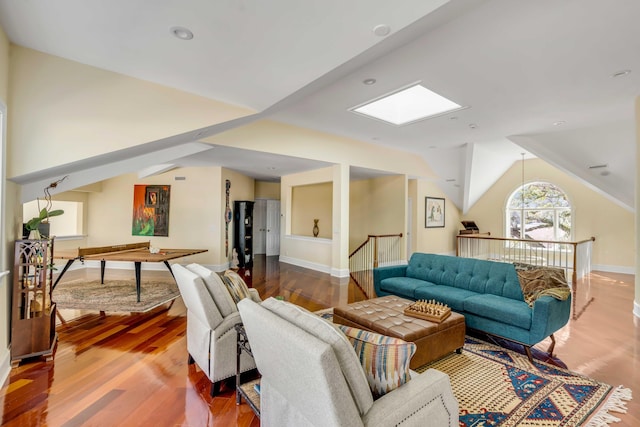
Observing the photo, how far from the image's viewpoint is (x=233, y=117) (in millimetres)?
3561

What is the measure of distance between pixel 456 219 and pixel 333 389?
10.2 meters

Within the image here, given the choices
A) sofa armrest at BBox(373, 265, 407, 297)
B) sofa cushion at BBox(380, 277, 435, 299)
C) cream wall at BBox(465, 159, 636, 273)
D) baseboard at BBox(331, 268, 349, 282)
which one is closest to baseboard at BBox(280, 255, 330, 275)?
baseboard at BBox(331, 268, 349, 282)

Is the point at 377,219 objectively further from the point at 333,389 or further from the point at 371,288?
the point at 333,389

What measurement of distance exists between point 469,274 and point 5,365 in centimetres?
494

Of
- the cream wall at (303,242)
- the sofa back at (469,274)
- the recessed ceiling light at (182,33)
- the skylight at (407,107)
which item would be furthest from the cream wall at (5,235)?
the cream wall at (303,242)

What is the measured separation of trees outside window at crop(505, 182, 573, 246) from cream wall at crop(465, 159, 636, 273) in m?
0.19

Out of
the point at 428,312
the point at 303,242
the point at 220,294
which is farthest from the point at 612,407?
the point at 303,242

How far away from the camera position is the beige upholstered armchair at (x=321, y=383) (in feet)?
3.53

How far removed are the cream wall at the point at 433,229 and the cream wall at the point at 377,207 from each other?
96 centimetres

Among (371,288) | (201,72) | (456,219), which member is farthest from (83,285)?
(456,219)

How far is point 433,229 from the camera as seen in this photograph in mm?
9156

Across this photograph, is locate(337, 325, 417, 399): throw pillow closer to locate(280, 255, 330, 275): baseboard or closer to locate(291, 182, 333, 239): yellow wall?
locate(280, 255, 330, 275): baseboard

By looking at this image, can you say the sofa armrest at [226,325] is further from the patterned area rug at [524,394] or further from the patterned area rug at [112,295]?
the patterned area rug at [112,295]

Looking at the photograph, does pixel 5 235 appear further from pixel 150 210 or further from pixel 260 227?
pixel 260 227
